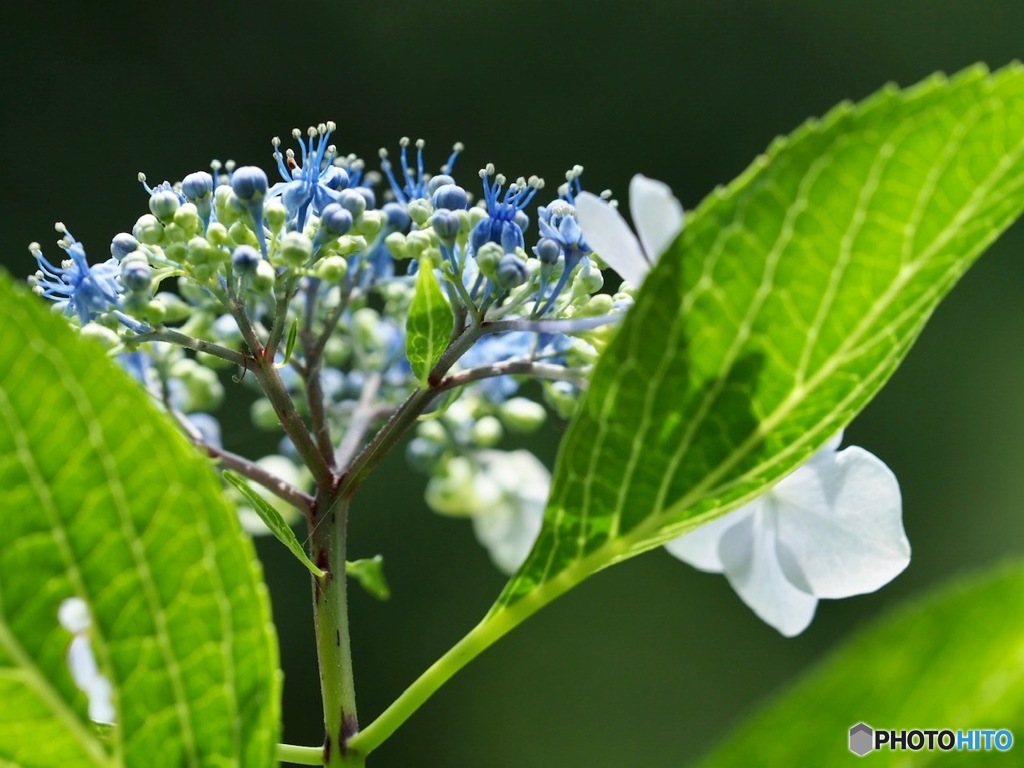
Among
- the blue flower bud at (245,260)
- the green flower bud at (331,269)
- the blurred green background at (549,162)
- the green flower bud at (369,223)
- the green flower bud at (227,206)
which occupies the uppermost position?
the blurred green background at (549,162)

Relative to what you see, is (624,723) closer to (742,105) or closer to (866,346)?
(742,105)

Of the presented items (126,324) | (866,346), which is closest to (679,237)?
(866,346)

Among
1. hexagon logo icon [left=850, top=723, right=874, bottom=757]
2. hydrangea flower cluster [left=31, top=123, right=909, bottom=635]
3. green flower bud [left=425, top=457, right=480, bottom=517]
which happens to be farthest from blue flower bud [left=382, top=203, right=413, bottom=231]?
hexagon logo icon [left=850, top=723, right=874, bottom=757]

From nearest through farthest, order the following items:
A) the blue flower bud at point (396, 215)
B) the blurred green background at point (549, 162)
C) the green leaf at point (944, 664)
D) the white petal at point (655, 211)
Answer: the green leaf at point (944, 664) < the white petal at point (655, 211) < the blue flower bud at point (396, 215) < the blurred green background at point (549, 162)

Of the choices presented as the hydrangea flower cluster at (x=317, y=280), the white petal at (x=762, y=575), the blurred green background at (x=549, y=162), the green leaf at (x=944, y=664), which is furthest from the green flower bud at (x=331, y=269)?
the blurred green background at (x=549, y=162)

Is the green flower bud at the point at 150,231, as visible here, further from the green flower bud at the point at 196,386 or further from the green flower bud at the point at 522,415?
the green flower bud at the point at 522,415

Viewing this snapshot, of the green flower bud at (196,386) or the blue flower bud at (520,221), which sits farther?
the green flower bud at (196,386)
